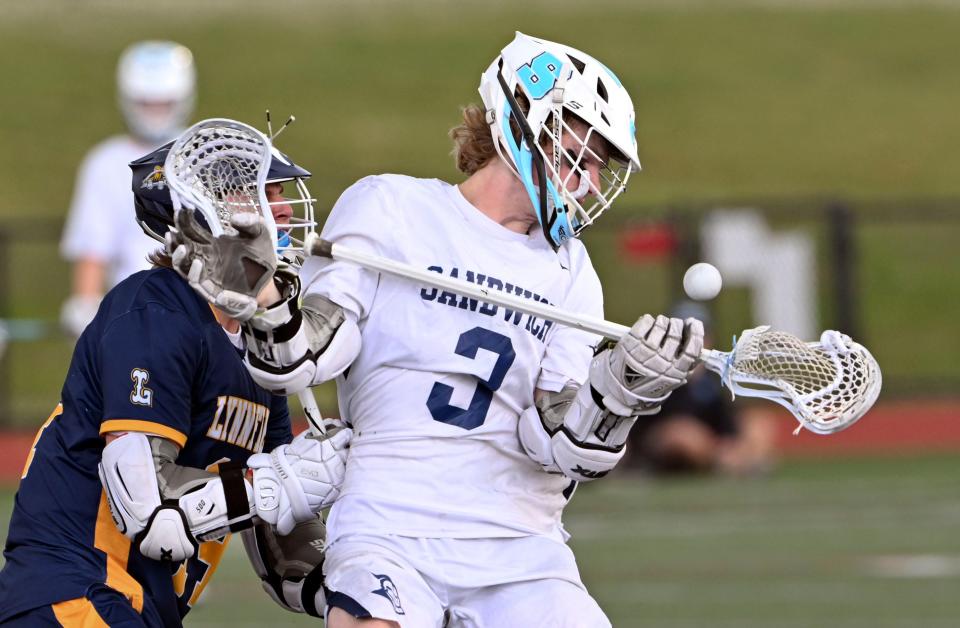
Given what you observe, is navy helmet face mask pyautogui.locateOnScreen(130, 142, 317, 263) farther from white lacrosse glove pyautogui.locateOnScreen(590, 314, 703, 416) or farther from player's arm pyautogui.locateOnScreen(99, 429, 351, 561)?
white lacrosse glove pyautogui.locateOnScreen(590, 314, 703, 416)

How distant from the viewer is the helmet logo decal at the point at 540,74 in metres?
4.41

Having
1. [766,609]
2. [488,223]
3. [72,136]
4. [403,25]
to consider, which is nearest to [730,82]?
[403,25]

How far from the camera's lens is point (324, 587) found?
439 centimetres

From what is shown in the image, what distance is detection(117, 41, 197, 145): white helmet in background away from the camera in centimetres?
759

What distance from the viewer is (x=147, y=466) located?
4.03 metres

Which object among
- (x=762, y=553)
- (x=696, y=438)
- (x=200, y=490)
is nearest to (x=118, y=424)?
(x=200, y=490)

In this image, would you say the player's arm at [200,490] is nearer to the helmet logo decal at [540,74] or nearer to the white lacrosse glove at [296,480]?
the white lacrosse glove at [296,480]

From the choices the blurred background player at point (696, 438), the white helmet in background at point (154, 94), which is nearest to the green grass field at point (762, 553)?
the blurred background player at point (696, 438)

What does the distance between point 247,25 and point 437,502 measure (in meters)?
30.7

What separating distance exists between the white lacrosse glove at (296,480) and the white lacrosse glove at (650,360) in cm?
67

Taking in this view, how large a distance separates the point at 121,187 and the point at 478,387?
11.7 feet

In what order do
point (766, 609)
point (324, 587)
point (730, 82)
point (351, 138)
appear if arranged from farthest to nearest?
point (730, 82)
point (351, 138)
point (766, 609)
point (324, 587)

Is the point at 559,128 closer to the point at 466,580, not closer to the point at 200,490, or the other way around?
the point at 466,580

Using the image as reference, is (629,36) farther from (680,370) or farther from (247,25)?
(680,370)
